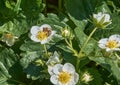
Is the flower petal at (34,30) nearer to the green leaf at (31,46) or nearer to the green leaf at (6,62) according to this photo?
the green leaf at (31,46)

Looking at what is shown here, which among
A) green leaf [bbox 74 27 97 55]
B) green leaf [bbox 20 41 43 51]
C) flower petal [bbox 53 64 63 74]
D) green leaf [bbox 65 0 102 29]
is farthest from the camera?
green leaf [bbox 65 0 102 29]

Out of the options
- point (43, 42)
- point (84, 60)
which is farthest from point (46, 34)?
point (84, 60)

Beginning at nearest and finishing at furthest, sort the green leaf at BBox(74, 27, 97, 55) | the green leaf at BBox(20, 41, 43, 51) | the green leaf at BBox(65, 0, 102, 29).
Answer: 1. the green leaf at BBox(74, 27, 97, 55)
2. the green leaf at BBox(20, 41, 43, 51)
3. the green leaf at BBox(65, 0, 102, 29)

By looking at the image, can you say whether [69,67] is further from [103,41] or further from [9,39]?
[9,39]

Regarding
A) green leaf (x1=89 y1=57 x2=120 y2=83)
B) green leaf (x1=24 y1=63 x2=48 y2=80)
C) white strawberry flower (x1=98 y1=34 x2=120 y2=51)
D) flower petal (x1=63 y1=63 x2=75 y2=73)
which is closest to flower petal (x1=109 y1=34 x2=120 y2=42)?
white strawberry flower (x1=98 y1=34 x2=120 y2=51)

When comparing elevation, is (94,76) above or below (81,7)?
below

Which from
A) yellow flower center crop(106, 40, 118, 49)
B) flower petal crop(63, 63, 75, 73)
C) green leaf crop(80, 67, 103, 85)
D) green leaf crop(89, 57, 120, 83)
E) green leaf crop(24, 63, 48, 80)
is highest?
yellow flower center crop(106, 40, 118, 49)

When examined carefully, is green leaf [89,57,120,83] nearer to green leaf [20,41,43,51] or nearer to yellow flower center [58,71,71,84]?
yellow flower center [58,71,71,84]

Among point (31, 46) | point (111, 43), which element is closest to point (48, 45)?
point (31, 46)
